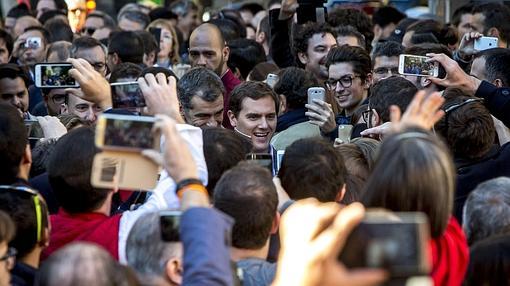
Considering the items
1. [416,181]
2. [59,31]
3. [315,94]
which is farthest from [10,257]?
[59,31]

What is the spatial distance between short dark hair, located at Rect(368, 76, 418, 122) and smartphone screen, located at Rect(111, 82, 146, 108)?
1965 millimetres

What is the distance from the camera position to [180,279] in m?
4.23

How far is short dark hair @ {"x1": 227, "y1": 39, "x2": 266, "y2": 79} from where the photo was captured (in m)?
11.1

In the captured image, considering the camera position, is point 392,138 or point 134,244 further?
point 134,244

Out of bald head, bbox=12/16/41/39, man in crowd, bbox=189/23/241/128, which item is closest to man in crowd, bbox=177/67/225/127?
man in crowd, bbox=189/23/241/128

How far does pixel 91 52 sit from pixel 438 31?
324 centimetres

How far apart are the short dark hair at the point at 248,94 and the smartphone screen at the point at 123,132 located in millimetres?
3984

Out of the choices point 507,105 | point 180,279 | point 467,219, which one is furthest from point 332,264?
point 507,105

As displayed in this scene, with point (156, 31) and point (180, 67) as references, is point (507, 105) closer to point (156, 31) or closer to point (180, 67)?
point (180, 67)

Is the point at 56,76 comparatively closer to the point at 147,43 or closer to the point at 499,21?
the point at 147,43

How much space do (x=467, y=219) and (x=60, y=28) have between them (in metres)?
9.58

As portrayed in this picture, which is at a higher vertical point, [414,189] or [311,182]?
[414,189]

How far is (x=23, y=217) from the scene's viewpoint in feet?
15.7

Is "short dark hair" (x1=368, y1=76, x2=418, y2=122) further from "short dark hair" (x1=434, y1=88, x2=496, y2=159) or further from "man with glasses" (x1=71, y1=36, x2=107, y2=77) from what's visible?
"man with glasses" (x1=71, y1=36, x2=107, y2=77)
